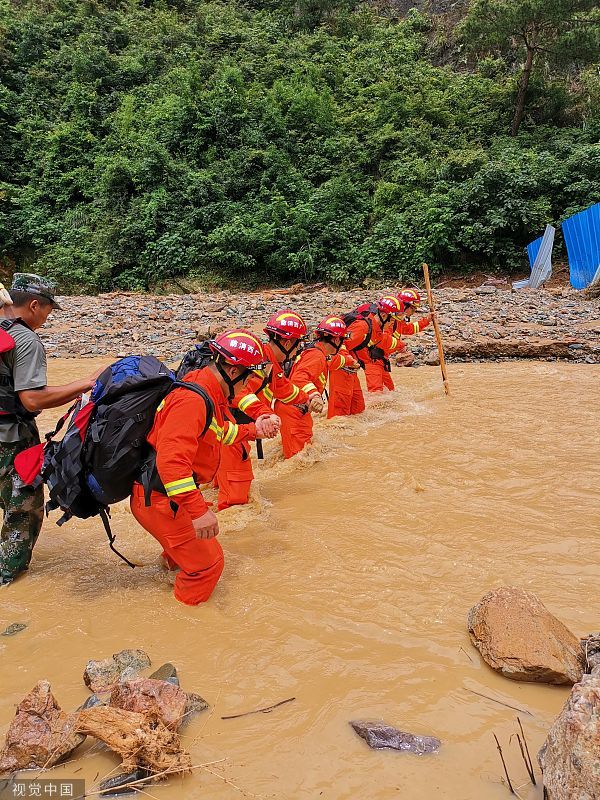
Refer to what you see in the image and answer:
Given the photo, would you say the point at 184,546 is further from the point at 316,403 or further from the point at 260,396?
the point at 316,403

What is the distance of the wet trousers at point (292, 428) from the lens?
6242 millimetres

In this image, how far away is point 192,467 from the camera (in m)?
3.26

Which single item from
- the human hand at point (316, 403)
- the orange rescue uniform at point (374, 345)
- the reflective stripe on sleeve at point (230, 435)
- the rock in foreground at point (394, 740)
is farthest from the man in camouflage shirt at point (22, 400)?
the orange rescue uniform at point (374, 345)

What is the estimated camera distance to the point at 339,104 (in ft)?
77.3

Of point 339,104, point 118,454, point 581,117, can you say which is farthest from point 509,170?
point 118,454

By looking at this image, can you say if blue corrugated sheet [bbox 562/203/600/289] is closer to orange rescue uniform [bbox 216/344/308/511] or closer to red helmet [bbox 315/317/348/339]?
red helmet [bbox 315/317/348/339]

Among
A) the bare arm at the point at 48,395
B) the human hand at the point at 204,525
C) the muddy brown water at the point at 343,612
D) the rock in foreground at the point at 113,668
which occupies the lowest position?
the muddy brown water at the point at 343,612

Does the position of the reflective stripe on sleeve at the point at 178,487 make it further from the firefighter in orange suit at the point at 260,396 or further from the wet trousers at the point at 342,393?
the wet trousers at the point at 342,393

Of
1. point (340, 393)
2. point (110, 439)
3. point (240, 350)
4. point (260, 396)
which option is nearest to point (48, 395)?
point (110, 439)

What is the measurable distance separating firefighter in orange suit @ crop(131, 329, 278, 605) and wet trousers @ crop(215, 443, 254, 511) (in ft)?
3.47

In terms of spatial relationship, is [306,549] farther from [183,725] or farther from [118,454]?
[183,725]

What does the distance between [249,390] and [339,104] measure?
22419 mm

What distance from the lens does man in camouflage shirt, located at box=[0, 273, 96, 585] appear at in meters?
3.37

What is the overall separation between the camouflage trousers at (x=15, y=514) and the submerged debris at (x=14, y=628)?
53 cm
